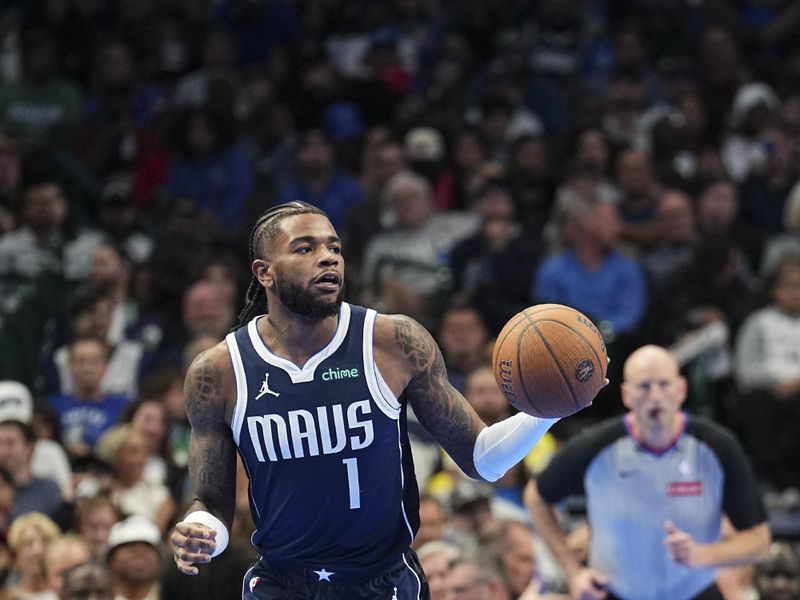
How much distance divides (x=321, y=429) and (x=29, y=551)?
381 centimetres

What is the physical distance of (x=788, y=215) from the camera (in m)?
11.3

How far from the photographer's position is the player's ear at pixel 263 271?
5344mm

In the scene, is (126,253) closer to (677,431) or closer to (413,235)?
(413,235)

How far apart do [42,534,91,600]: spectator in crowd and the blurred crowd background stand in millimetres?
17

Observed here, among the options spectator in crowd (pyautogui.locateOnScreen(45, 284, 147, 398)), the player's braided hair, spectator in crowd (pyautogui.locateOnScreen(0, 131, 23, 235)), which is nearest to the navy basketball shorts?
the player's braided hair

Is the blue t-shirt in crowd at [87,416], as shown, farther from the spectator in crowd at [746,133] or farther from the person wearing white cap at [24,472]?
the spectator in crowd at [746,133]

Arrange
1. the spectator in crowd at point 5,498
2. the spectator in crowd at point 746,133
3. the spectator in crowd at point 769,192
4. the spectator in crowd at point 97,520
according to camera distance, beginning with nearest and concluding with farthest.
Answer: the spectator in crowd at point 97,520 → the spectator in crowd at point 5,498 → the spectator in crowd at point 769,192 → the spectator in crowd at point 746,133

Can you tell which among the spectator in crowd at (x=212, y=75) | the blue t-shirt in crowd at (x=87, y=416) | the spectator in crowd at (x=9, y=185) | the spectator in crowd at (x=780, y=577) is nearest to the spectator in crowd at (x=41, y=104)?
the spectator in crowd at (x=212, y=75)

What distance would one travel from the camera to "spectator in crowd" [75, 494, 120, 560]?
8.76 metres

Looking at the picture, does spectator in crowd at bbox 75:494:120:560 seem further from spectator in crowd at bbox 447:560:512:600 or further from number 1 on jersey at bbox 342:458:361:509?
number 1 on jersey at bbox 342:458:361:509

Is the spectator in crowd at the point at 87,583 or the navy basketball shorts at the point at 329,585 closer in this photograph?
the navy basketball shorts at the point at 329,585

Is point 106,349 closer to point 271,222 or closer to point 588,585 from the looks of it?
point 588,585

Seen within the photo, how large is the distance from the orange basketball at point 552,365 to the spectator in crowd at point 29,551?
4058 millimetres

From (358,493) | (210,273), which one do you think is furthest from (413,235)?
(358,493)
